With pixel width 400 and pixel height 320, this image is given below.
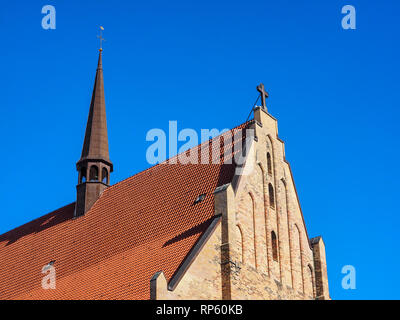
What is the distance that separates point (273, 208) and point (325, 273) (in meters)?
3.23

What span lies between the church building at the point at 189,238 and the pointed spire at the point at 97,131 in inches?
65.0

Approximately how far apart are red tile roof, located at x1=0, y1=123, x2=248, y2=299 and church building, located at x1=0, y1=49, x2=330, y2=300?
5 centimetres

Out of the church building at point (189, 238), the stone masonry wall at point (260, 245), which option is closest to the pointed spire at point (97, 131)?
the church building at point (189, 238)

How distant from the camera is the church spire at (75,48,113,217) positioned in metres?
30.1

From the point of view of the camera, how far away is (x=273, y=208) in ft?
81.7

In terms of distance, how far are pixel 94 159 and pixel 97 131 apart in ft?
4.92

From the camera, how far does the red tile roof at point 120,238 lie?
2267 centimetres

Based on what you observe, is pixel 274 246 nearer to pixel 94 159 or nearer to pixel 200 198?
pixel 200 198

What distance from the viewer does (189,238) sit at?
74.0 ft

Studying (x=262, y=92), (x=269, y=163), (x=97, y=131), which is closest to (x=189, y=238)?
(x=269, y=163)

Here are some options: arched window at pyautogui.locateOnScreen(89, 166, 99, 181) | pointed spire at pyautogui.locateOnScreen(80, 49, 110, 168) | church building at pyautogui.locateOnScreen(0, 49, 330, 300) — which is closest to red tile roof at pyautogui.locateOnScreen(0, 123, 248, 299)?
church building at pyautogui.locateOnScreen(0, 49, 330, 300)

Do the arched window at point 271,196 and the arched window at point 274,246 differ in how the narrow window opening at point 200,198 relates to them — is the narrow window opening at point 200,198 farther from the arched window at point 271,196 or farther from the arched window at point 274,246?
the arched window at point 274,246
